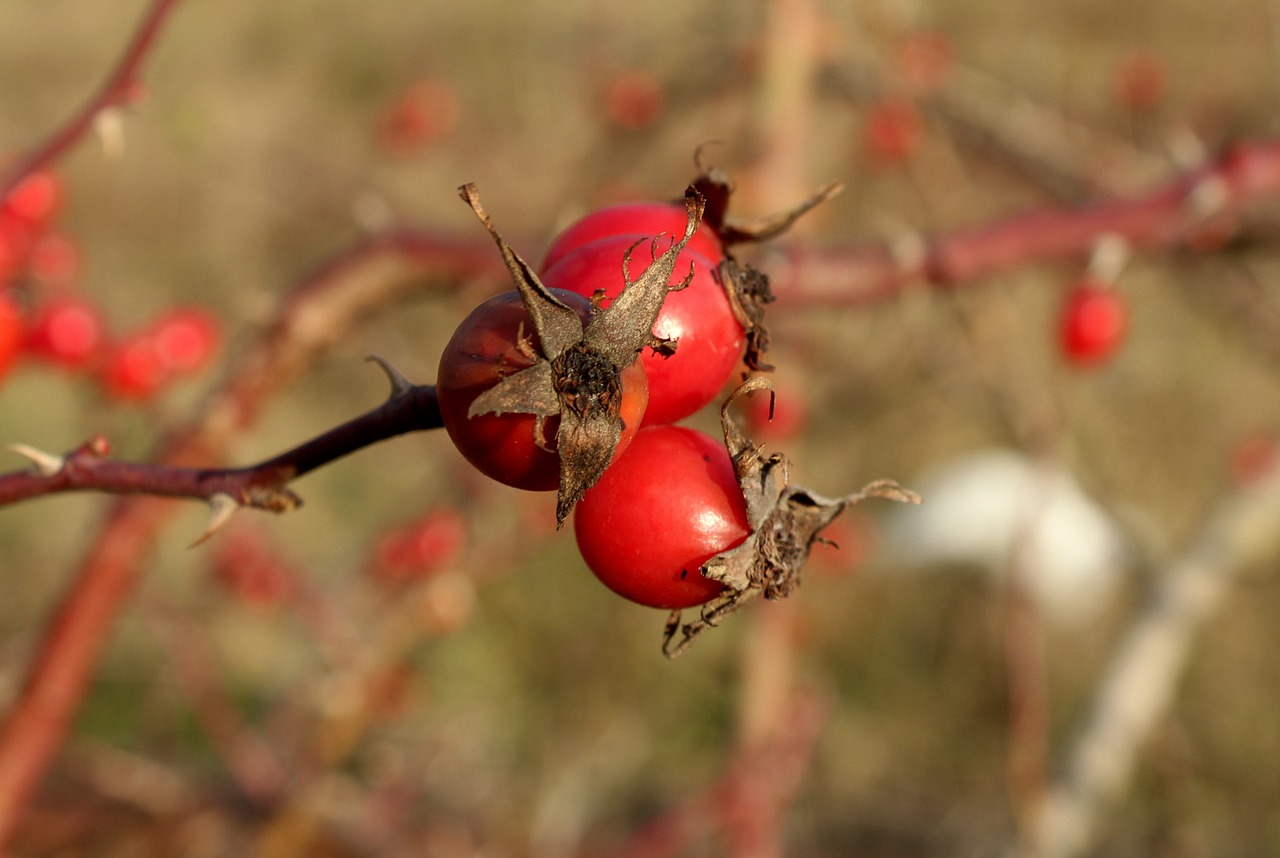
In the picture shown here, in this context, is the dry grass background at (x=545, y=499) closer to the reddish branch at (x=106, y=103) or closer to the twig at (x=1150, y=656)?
the twig at (x=1150, y=656)

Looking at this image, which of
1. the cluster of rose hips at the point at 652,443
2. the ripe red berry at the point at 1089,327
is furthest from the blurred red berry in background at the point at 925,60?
the cluster of rose hips at the point at 652,443

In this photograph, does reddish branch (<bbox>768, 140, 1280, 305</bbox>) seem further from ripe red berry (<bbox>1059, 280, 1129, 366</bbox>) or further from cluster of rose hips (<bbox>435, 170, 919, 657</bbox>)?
cluster of rose hips (<bbox>435, 170, 919, 657</bbox>)

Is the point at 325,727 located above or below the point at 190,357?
below

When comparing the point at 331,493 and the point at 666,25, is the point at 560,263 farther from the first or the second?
the point at 666,25

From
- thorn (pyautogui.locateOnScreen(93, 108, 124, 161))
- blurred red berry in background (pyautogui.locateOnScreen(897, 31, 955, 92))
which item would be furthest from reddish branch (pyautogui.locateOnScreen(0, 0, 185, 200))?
blurred red berry in background (pyautogui.locateOnScreen(897, 31, 955, 92))

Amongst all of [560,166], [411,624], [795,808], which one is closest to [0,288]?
[411,624]

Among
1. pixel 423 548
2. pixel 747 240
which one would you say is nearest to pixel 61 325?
pixel 423 548
